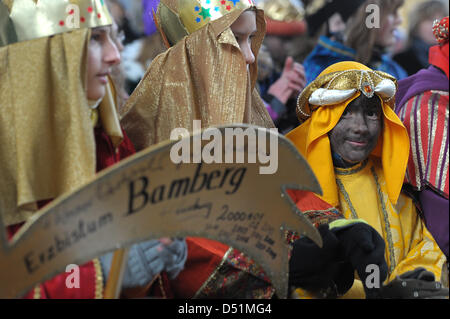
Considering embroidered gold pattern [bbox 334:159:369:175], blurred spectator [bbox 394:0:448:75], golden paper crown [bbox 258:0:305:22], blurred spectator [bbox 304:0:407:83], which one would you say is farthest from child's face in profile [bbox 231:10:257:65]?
blurred spectator [bbox 394:0:448:75]

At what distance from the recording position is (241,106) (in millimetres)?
2396

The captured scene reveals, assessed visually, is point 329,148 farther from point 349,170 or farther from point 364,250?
point 364,250

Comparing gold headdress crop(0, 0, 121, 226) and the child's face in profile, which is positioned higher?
the child's face in profile

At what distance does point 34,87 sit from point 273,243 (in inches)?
31.6

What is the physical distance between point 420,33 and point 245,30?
320 centimetres

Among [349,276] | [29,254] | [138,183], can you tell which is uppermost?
[138,183]

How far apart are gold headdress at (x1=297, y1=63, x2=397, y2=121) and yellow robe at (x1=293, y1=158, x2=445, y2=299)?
0.93ft

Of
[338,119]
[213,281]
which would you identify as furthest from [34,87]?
[338,119]

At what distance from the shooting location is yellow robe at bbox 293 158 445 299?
2441 mm

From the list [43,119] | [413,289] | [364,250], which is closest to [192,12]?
[43,119]

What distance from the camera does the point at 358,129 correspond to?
2.57m

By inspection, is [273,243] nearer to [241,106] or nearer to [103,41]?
[241,106]

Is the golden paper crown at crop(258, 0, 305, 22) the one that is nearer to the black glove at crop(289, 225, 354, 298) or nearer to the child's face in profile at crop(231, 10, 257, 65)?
the child's face in profile at crop(231, 10, 257, 65)

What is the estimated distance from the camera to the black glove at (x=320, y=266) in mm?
2037
